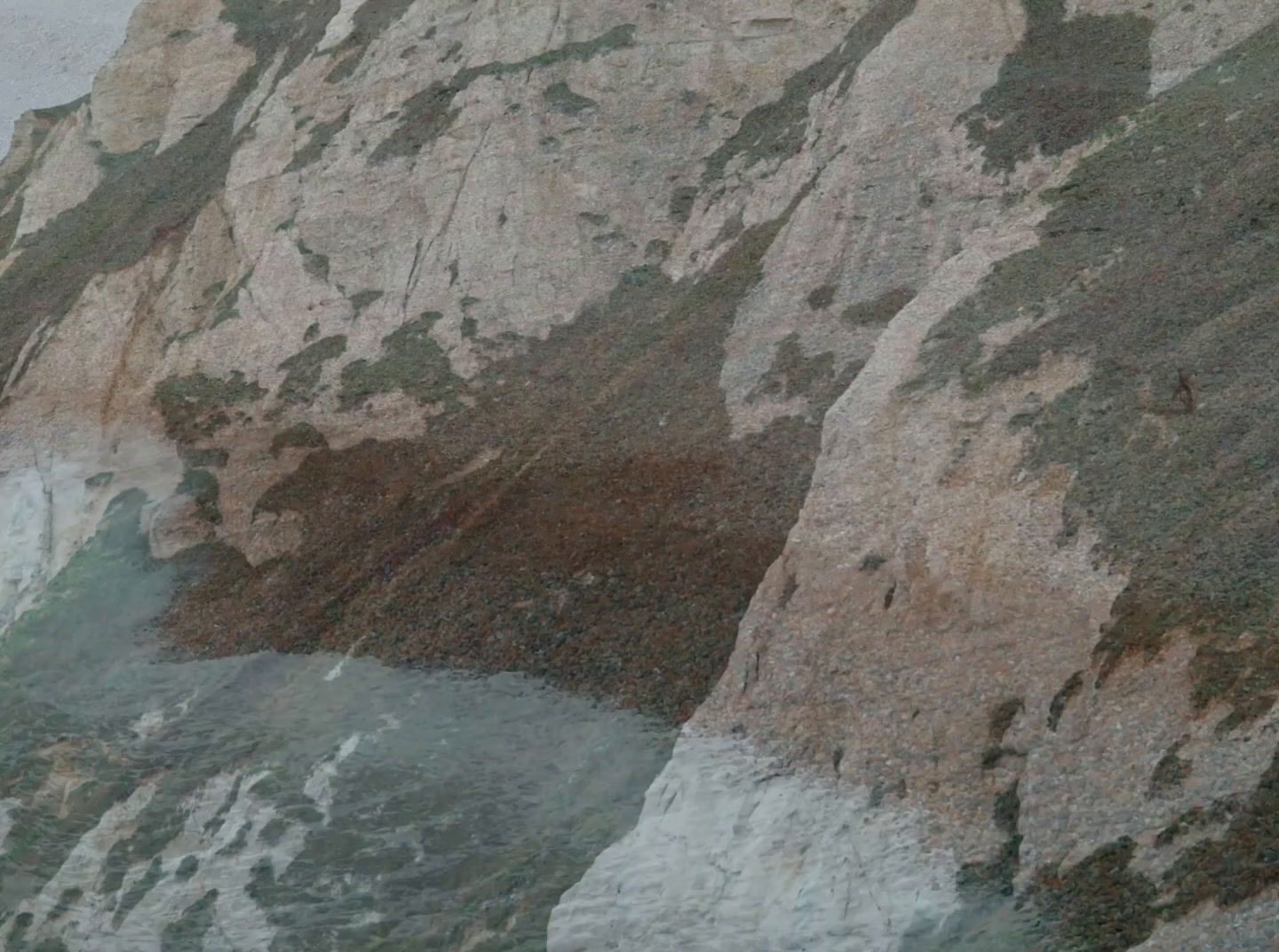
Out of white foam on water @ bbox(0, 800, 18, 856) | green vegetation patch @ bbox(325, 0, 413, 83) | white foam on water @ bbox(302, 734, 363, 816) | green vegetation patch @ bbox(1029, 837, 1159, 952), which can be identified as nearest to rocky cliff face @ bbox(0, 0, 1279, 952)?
green vegetation patch @ bbox(1029, 837, 1159, 952)

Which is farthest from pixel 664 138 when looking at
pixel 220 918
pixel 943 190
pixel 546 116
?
pixel 220 918

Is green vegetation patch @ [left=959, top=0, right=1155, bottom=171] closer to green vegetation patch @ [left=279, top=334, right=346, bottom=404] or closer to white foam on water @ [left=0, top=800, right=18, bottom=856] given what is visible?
green vegetation patch @ [left=279, top=334, right=346, bottom=404]

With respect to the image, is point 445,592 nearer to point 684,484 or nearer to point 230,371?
point 684,484

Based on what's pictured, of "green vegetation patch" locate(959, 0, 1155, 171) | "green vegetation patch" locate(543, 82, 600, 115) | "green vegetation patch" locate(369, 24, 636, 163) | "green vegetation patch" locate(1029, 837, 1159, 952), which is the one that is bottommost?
A: "green vegetation patch" locate(1029, 837, 1159, 952)

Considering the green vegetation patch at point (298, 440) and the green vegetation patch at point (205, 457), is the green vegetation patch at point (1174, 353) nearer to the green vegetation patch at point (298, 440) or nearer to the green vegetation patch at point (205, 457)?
the green vegetation patch at point (298, 440)

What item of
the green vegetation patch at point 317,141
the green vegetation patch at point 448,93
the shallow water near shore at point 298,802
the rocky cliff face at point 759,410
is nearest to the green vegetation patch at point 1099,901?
the rocky cliff face at point 759,410

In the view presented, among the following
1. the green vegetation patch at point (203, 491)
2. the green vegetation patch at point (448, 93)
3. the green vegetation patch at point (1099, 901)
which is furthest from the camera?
the green vegetation patch at point (448, 93)
